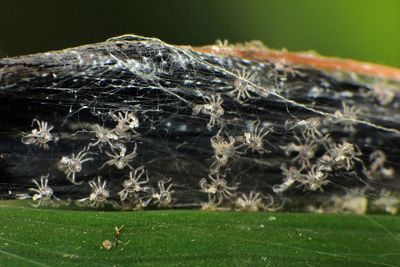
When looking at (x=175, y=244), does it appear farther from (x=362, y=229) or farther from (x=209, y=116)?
(x=362, y=229)

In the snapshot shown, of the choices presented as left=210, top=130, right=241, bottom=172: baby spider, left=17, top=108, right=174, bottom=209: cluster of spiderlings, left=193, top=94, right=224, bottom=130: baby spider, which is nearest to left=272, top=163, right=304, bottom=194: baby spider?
left=210, top=130, right=241, bottom=172: baby spider

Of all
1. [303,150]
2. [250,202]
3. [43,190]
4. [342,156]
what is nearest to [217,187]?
[250,202]

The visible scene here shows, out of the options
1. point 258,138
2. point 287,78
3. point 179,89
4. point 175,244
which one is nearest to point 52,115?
point 179,89

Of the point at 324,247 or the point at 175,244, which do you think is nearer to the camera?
the point at 175,244

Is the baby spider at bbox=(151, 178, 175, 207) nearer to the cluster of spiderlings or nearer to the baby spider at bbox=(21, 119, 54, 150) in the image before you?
the cluster of spiderlings

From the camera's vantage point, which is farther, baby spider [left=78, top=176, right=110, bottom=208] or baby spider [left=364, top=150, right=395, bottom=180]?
baby spider [left=364, top=150, right=395, bottom=180]

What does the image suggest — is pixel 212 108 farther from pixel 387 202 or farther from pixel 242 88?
pixel 387 202
